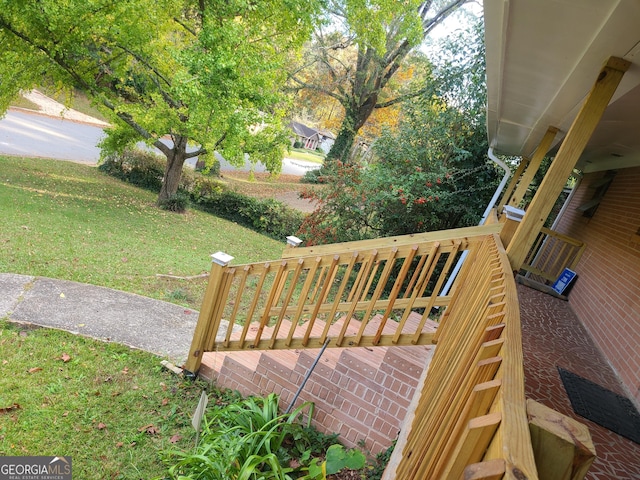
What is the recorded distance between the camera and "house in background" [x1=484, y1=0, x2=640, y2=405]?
257 centimetres

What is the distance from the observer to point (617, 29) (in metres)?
2.45

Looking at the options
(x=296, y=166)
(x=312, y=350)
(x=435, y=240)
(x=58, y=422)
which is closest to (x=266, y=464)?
(x=312, y=350)

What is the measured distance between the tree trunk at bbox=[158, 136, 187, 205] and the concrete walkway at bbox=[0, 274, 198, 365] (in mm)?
7795

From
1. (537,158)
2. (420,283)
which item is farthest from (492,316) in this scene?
(537,158)

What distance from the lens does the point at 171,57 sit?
10.7 meters

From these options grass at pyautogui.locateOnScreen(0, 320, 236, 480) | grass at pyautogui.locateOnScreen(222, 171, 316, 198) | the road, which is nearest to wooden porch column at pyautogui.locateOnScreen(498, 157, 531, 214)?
grass at pyautogui.locateOnScreen(0, 320, 236, 480)

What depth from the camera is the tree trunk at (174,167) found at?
12.8 m

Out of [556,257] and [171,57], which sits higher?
[171,57]

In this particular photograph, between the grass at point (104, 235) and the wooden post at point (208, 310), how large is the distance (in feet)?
7.49

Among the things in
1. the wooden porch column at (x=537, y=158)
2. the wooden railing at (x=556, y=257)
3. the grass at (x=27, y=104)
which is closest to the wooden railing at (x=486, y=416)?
the wooden porch column at (x=537, y=158)

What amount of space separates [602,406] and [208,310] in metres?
3.55

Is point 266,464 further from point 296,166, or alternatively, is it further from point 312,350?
point 296,166

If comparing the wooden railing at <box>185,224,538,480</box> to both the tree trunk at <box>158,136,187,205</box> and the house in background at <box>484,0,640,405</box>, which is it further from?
the tree trunk at <box>158,136,187,205</box>

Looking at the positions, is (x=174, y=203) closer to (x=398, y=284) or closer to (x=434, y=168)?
(x=434, y=168)
